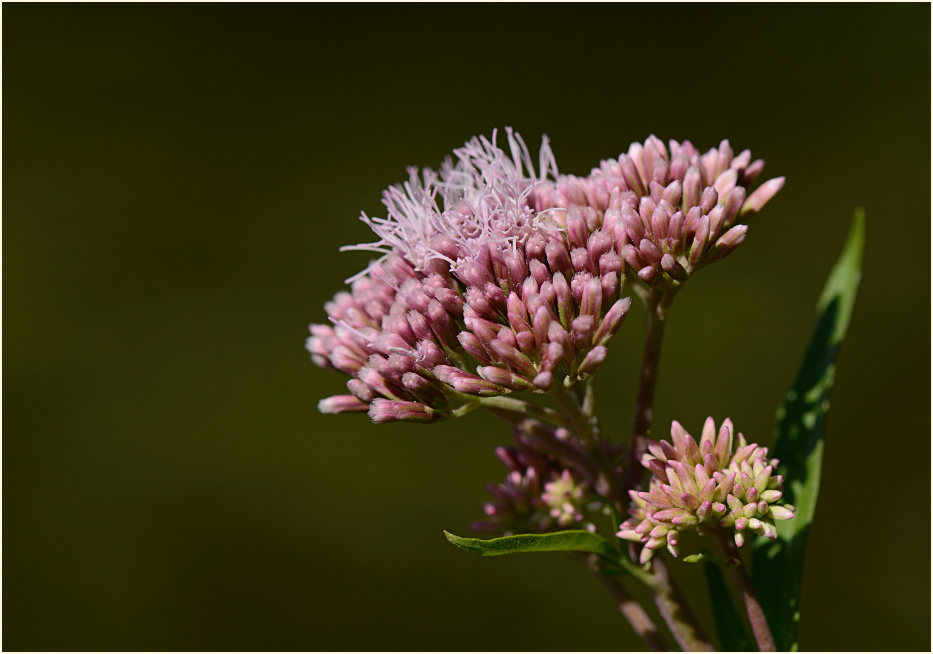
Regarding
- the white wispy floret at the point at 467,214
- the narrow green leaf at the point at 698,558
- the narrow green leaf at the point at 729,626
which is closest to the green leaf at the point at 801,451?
the narrow green leaf at the point at 729,626

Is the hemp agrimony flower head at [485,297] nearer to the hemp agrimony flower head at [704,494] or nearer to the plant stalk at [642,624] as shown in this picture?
the hemp agrimony flower head at [704,494]

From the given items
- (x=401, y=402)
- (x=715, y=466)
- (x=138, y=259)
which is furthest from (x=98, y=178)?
(x=715, y=466)

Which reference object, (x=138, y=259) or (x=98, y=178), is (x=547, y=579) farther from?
(x=98, y=178)

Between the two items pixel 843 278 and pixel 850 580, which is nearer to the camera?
pixel 843 278

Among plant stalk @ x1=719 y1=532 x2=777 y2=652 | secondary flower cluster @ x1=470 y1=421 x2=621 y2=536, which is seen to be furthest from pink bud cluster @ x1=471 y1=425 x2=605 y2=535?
plant stalk @ x1=719 y1=532 x2=777 y2=652

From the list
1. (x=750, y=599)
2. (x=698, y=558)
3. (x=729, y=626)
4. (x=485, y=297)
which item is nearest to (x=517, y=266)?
(x=485, y=297)

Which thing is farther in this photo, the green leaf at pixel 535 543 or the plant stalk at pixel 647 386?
the plant stalk at pixel 647 386

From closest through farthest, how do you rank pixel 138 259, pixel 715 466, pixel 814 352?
1. pixel 715 466
2. pixel 814 352
3. pixel 138 259
